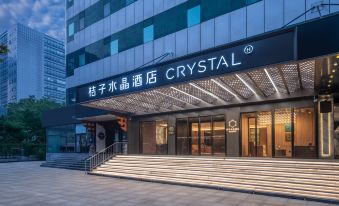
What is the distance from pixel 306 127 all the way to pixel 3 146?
118 ft

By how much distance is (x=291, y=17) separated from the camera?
14625mm

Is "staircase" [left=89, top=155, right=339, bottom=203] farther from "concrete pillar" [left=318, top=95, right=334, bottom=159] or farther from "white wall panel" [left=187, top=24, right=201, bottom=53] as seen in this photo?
"white wall panel" [left=187, top=24, right=201, bottom=53]

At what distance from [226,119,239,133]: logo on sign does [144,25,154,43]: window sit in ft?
29.2

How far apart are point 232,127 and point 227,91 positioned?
12.2 feet

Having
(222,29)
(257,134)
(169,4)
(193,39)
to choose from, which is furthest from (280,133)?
(169,4)

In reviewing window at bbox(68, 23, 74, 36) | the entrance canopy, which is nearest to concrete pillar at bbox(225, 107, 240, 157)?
the entrance canopy

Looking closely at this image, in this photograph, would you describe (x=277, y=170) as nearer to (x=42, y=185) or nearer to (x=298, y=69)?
(x=298, y=69)

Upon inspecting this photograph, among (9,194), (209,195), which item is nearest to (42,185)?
(9,194)

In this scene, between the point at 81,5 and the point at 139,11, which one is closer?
the point at 139,11

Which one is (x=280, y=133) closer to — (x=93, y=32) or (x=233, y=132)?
(x=233, y=132)

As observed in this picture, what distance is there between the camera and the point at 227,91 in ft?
47.5

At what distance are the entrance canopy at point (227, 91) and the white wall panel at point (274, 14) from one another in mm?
3506

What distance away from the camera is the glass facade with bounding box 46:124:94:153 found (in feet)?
92.8

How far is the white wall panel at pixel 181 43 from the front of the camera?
19.3 meters
